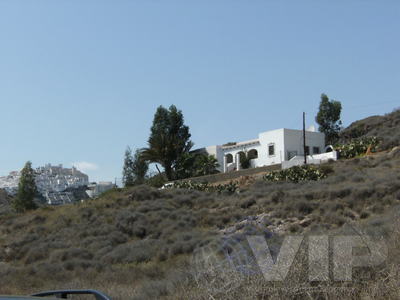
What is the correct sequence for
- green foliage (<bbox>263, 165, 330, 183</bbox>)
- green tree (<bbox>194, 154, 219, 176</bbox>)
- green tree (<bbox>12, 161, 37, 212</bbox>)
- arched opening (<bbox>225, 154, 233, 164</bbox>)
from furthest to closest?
arched opening (<bbox>225, 154, 233, 164</bbox>)
green tree (<bbox>194, 154, 219, 176</bbox>)
green tree (<bbox>12, 161, 37, 212</bbox>)
green foliage (<bbox>263, 165, 330, 183</bbox>)

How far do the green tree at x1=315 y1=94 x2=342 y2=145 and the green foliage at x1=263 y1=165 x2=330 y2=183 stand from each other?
86.5 feet

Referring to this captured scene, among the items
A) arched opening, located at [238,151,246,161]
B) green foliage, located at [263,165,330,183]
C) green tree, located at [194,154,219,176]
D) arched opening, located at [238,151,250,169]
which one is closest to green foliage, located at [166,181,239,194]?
green foliage, located at [263,165,330,183]

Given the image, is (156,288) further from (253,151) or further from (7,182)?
(7,182)

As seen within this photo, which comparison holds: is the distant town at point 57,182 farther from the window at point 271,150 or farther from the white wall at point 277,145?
the window at point 271,150

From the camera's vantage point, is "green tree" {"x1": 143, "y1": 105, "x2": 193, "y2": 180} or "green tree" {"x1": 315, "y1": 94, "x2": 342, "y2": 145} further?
"green tree" {"x1": 315, "y1": 94, "x2": 342, "y2": 145}

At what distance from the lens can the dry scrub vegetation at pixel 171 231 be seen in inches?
272

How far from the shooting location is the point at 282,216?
2291cm

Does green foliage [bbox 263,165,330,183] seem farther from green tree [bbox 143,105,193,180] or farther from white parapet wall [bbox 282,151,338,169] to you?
green tree [bbox 143,105,193,180]

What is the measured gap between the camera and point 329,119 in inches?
2502

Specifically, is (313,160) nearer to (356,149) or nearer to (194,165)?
(356,149)

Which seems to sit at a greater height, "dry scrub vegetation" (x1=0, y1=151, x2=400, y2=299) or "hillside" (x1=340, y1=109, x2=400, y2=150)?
"hillside" (x1=340, y1=109, x2=400, y2=150)

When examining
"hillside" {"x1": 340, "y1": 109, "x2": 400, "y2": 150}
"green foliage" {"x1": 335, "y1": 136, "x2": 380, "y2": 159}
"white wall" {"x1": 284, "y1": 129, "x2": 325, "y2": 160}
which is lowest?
"green foliage" {"x1": 335, "y1": 136, "x2": 380, "y2": 159}

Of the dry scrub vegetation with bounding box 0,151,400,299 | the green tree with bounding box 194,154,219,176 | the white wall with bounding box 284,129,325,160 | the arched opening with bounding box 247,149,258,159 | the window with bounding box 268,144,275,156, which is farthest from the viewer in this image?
the green tree with bounding box 194,154,219,176

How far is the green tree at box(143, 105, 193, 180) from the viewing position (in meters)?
55.9
